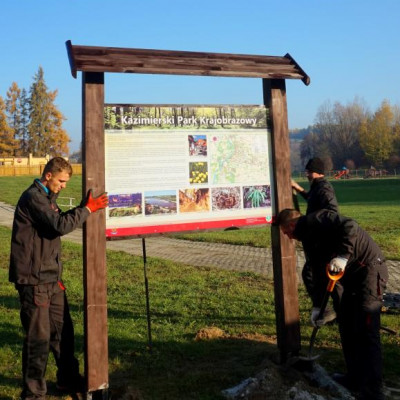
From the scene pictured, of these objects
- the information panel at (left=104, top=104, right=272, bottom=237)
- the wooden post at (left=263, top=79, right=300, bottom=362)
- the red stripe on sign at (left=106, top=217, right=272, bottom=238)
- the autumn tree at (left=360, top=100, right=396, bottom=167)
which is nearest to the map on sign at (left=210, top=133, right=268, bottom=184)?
the information panel at (left=104, top=104, right=272, bottom=237)

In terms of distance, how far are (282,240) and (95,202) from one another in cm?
189

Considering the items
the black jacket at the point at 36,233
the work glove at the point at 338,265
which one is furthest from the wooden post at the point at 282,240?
the black jacket at the point at 36,233

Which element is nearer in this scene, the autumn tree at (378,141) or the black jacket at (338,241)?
the black jacket at (338,241)

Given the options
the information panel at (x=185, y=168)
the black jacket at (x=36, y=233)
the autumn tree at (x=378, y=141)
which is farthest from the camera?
the autumn tree at (x=378, y=141)

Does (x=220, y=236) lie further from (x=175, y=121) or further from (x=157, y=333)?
(x=175, y=121)

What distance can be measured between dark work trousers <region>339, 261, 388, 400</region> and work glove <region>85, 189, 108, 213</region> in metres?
2.20

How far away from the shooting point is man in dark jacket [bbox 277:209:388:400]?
14.5 ft

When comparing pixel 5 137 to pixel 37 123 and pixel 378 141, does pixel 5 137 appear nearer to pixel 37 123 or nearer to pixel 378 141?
pixel 37 123

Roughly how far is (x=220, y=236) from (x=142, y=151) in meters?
12.2

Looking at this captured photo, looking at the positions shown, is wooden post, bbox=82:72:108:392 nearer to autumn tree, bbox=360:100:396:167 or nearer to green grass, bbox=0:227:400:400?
green grass, bbox=0:227:400:400

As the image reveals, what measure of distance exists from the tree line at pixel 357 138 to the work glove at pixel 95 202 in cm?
7400

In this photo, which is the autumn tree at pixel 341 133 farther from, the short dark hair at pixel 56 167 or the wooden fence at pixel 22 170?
the short dark hair at pixel 56 167

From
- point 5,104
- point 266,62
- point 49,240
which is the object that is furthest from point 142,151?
point 5,104

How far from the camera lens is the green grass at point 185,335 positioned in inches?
197
